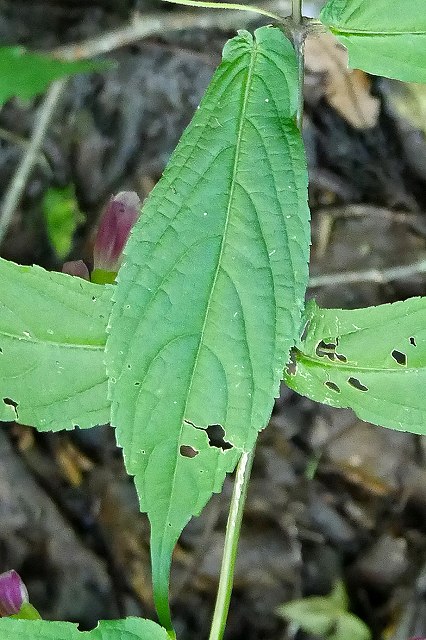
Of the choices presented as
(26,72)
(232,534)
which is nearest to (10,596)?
(232,534)

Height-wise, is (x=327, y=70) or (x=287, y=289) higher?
(x=327, y=70)

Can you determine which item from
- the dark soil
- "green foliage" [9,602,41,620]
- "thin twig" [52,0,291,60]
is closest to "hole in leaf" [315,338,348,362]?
"green foliage" [9,602,41,620]

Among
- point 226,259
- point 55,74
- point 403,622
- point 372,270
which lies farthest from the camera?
point 372,270

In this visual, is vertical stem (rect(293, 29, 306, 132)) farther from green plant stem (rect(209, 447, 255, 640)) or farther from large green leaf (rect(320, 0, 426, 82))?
green plant stem (rect(209, 447, 255, 640))

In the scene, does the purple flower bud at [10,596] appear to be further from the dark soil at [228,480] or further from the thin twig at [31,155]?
the thin twig at [31,155]

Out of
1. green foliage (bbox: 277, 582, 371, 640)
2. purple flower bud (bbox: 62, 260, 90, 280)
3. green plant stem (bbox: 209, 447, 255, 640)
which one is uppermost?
Result: purple flower bud (bbox: 62, 260, 90, 280)

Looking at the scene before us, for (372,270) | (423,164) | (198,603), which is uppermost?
(423,164)

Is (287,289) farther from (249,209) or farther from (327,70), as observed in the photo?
(327,70)

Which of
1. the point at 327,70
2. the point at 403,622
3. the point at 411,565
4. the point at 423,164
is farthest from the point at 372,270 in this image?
the point at 403,622
